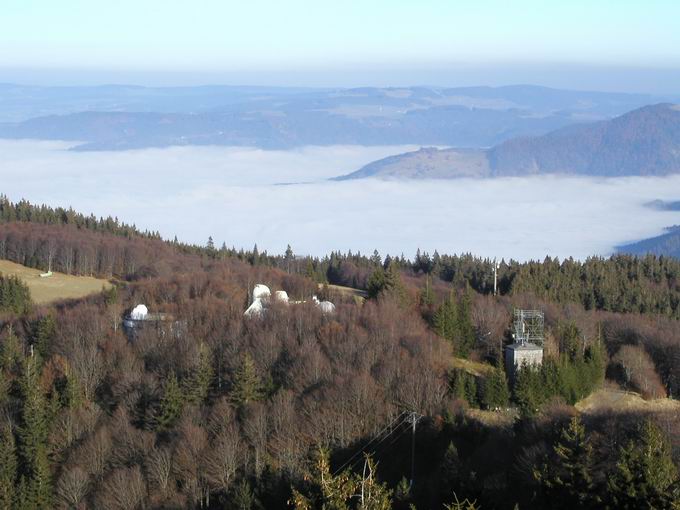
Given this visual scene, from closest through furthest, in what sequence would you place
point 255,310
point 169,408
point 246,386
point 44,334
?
point 169,408 → point 246,386 → point 44,334 → point 255,310

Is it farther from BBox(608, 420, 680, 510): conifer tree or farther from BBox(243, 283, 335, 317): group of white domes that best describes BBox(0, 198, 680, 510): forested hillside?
BBox(243, 283, 335, 317): group of white domes

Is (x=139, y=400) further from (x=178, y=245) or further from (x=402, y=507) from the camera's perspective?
(x=178, y=245)

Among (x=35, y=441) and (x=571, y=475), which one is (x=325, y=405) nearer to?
(x=35, y=441)

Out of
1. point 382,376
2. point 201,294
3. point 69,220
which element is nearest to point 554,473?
point 382,376

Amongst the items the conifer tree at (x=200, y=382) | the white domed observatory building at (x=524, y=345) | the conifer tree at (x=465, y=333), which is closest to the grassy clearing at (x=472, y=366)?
the conifer tree at (x=465, y=333)

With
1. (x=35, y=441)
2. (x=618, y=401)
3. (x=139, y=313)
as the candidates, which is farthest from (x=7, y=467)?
(x=618, y=401)

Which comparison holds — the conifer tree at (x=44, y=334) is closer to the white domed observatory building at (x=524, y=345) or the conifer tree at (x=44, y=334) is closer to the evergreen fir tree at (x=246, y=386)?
the evergreen fir tree at (x=246, y=386)
